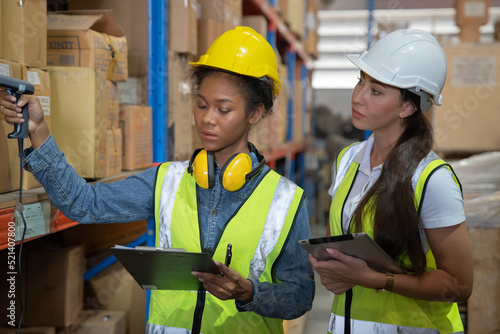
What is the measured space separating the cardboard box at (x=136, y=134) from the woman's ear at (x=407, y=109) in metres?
1.24

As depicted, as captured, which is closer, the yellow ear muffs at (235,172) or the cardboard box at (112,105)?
the yellow ear muffs at (235,172)

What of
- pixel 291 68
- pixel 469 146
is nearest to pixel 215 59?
pixel 469 146

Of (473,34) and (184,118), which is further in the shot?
(473,34)

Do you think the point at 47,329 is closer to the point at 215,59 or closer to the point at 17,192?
the point at 17,192

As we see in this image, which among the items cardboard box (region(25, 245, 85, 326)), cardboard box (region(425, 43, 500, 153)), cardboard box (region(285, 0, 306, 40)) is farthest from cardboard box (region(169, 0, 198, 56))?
cardboard box (region(285, 0, 306, 40))

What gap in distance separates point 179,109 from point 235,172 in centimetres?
124

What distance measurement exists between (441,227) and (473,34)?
11.4 feet

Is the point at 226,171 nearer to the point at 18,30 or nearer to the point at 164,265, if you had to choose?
the point at 164,265

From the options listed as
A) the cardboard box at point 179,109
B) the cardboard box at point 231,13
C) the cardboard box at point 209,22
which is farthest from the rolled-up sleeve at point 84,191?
the cardboard box at point 231,13

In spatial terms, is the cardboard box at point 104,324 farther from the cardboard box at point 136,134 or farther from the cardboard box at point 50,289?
the cardboard box at point 136,134

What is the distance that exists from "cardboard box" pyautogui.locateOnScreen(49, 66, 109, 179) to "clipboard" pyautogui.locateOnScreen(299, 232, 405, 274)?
3.04 ft

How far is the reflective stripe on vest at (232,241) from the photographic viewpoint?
151 centimetres

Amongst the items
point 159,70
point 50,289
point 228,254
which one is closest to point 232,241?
point 228,254

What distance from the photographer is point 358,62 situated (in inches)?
66.2
